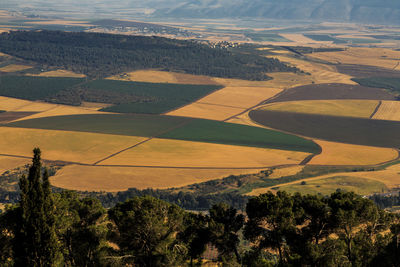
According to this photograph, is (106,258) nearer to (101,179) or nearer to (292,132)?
(101,179)

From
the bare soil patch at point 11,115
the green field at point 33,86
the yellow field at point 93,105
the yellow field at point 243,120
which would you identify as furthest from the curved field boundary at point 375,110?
the green field at point 33,86

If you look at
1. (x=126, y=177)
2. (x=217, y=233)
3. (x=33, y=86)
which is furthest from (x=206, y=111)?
(x=217, y=233)

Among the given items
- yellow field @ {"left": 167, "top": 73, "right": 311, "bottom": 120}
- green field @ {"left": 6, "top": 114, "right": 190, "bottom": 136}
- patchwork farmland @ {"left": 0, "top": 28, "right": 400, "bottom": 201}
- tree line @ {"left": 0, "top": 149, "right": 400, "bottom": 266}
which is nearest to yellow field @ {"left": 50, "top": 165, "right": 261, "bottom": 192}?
patchwork farmland @ {"left": 0, "top": 28, "right": 400, "bottom": 201}

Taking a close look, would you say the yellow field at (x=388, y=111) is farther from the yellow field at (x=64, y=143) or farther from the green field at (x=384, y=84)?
the yellow field at (x=64, y=143)

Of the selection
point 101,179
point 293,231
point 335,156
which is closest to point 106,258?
point 293,231

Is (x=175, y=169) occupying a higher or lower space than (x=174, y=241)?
lower

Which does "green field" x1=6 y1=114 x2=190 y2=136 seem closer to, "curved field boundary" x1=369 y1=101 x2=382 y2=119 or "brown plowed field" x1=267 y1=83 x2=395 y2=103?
"brown plowed field" x1=267 y1=83 x2=395 y2=103

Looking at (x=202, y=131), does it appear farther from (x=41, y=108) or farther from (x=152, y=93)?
(x=152, y=93)
